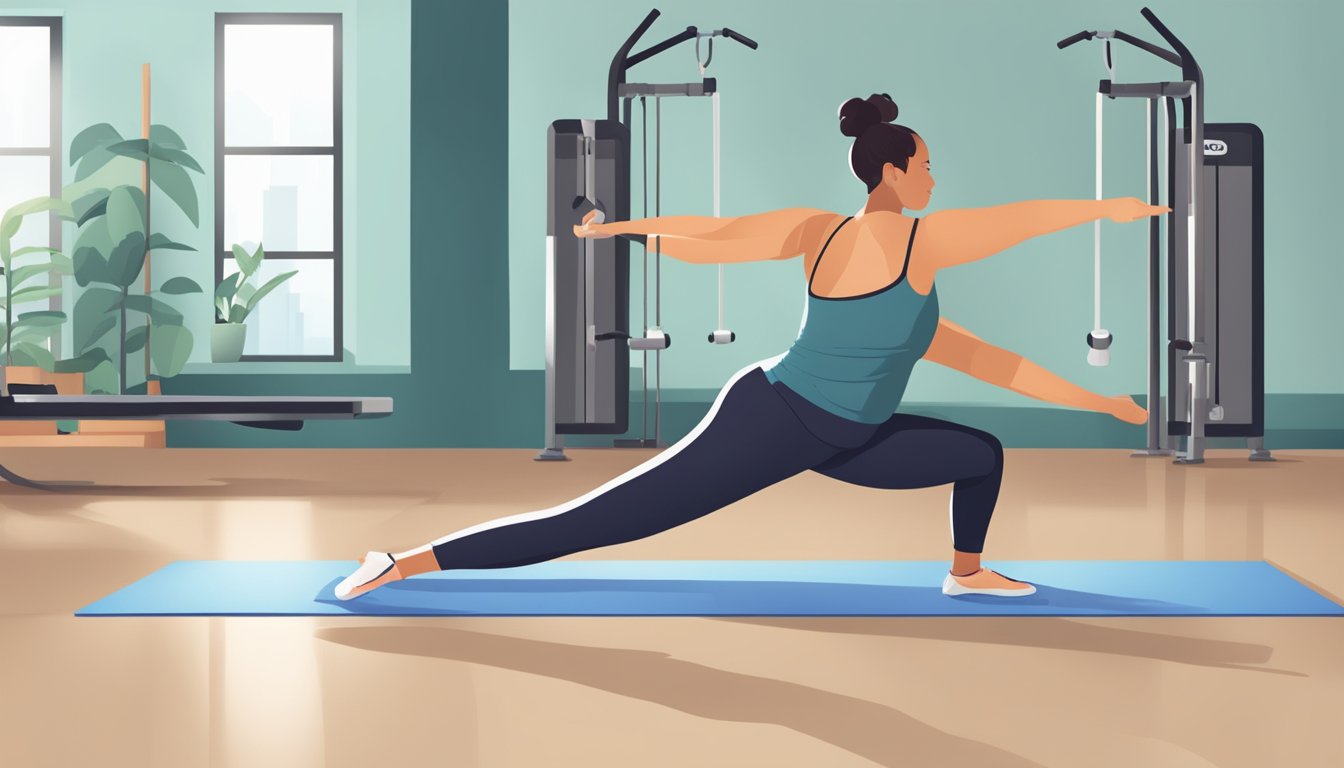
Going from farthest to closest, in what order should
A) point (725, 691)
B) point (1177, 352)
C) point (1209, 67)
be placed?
point (1209, 67)
point (1177, 352)
point (725, 691)

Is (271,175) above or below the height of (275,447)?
above

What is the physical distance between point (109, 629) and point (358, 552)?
1023 millimetres

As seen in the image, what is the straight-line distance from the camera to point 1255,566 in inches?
118

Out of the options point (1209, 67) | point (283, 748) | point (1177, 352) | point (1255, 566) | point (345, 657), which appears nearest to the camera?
point (283, 748)

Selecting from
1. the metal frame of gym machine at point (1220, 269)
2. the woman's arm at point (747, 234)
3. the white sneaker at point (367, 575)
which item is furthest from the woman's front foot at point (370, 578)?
the metal frame of gym machine at point (1220, 269)

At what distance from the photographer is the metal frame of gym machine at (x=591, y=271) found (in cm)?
611

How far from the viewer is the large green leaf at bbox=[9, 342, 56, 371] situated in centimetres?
686

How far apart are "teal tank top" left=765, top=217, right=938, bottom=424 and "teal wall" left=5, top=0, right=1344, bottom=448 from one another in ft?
14.8

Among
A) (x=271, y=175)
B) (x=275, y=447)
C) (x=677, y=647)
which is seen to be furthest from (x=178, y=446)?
(x=677, y=647)

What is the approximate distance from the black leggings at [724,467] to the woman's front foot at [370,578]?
138 mm

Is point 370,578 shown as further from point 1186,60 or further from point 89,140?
point 89,140

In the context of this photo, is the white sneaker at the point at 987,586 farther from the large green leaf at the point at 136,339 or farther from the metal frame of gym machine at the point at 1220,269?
the large green leaf at the point at 136,339

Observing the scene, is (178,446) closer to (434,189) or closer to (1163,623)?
(434,189)

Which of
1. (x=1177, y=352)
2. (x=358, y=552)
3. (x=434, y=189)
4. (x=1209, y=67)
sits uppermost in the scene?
(x=1209, y=67)
